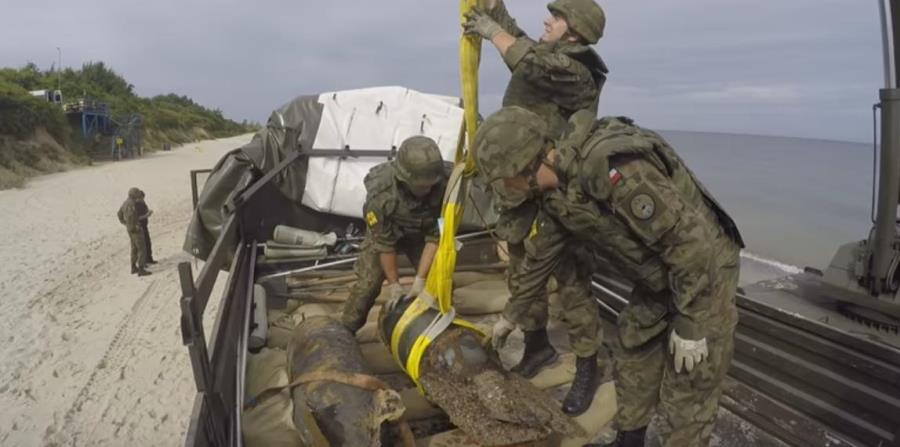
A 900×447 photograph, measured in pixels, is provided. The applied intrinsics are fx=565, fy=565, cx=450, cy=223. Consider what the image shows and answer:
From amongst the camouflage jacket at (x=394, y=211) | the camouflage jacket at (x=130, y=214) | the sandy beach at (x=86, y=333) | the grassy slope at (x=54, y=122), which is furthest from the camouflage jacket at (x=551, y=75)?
the grassy slope at (x=54, y=122)

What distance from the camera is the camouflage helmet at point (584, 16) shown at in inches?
111

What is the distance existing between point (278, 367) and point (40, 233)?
1384cm

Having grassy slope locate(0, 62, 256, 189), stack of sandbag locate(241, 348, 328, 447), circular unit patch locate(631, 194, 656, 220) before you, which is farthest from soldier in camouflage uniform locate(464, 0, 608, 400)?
grassy slope locate(0, 62, 256, 189)

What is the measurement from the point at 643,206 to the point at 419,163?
1.53 metres

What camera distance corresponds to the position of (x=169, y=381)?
6688 millimetres

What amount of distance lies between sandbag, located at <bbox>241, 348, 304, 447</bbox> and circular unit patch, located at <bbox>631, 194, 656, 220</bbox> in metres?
1.65

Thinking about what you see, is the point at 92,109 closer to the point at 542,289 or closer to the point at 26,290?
the point at 26,290

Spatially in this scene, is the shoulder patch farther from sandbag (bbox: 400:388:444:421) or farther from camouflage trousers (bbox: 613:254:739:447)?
camouflage trousers (bbox: 613:254:739:447)

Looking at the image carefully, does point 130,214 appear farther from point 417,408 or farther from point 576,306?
point 576,306

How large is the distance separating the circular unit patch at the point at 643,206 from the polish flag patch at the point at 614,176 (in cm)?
9

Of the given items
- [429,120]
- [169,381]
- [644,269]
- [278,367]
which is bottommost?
[169,381]

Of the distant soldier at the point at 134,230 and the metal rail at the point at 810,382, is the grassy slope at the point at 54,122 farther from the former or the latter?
the metal rail at the point at 810,382

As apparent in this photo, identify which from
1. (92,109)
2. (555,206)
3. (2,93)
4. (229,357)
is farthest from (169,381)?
(92,109)

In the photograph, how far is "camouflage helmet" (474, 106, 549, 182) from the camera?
208 centimetres
